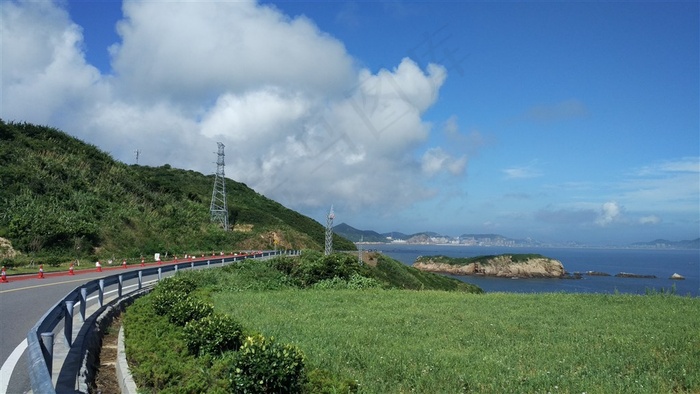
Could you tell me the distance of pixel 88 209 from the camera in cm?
4281

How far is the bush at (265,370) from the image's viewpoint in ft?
20.4

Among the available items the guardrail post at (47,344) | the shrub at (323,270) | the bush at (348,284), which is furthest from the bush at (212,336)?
the shrub at (323,270)

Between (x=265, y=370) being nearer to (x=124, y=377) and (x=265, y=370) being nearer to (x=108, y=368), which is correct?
(x=124, y=377)

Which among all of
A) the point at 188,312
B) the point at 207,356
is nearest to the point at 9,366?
the point at 207,356

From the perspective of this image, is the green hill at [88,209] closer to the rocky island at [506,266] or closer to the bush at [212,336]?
the bush at [212,336]

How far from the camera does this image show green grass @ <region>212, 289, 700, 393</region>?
23.8 ft

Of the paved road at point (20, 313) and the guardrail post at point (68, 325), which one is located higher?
the guardrail post at point (68, 325)

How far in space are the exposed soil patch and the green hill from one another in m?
26.2

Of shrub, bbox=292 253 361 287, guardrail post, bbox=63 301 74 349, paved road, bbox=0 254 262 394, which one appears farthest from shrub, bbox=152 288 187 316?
shrub, bbox=292 253 361 287

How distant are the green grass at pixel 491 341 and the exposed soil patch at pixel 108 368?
2742 millimetres

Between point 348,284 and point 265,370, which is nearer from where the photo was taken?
point 265,370

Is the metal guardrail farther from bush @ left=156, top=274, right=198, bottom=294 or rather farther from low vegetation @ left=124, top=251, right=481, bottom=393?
bush @ left=156, top=274, right=198, bottom=294

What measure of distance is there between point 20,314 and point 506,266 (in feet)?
376

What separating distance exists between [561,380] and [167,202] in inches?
2262
